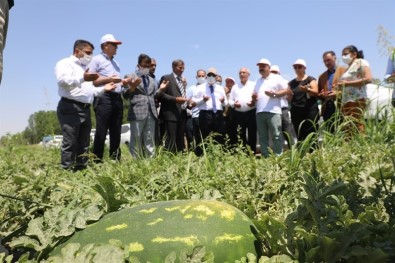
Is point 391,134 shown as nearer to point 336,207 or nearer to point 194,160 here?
point 194,160

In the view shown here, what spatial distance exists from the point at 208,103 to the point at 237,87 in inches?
29.0

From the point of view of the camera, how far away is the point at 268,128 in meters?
6.79

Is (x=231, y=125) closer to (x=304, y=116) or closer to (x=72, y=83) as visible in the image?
(x=304, y=116)

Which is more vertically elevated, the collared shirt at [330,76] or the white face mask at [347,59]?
the white face mask at [347,59]

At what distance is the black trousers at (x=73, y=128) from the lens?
533 cm

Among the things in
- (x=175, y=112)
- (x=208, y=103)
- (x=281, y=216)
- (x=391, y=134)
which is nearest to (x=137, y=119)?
(x=175, y=112)

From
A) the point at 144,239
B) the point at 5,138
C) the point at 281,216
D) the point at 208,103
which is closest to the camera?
the point at 144,239

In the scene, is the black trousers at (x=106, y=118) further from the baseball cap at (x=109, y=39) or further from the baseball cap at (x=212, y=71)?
the baseball cap at (x=212, y=71)

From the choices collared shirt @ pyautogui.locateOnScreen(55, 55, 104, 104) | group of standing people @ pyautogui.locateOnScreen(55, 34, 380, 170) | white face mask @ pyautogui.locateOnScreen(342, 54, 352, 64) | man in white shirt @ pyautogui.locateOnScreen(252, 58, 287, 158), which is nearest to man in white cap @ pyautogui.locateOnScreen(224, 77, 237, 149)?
group of standing people @ pyautogui.locateOnScreen(55, 34, 380, 170)

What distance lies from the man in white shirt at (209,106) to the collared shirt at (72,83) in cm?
291

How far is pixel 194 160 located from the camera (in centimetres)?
402

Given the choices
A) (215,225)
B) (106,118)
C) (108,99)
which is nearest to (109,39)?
(108,99)

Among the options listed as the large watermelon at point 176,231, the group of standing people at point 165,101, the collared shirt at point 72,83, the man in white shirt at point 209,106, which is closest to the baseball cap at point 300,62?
the group of standing people at point 165,101

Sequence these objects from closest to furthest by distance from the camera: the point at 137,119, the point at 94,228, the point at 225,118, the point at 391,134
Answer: the point at 94,228, the point at 391,134, the point at 137,119, the point at 225,118
